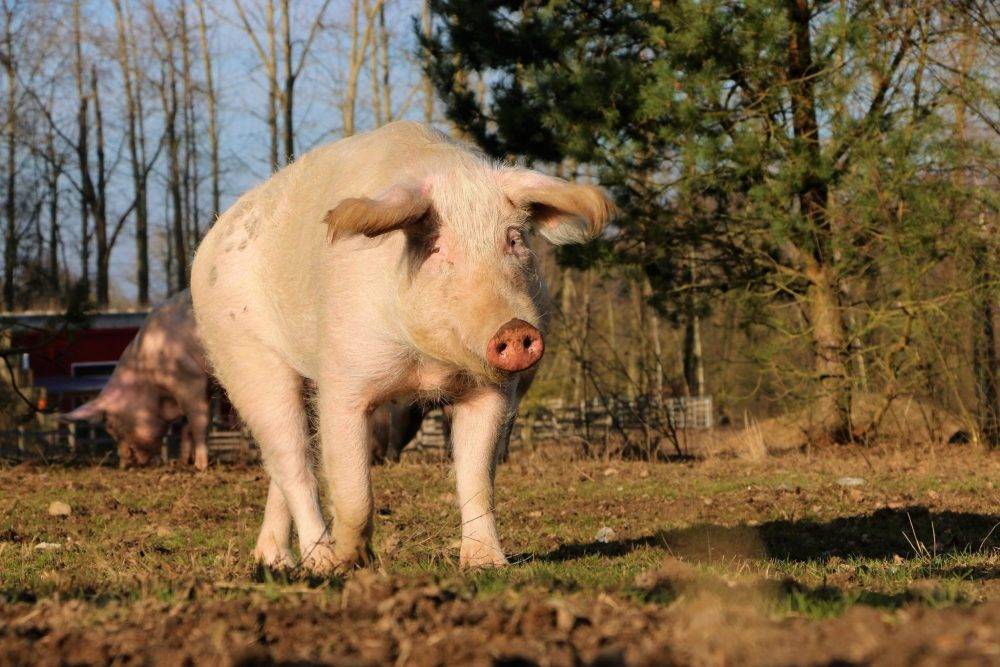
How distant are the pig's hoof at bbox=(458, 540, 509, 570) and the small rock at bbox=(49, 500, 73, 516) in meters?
4.17

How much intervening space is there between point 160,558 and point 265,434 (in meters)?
0.82

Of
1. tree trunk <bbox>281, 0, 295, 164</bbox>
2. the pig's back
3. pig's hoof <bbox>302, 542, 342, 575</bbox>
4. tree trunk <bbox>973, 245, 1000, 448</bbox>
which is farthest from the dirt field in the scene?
tree trunk <bbox>281, 0, 295, 164</bbox>

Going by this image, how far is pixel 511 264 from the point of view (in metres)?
4.78

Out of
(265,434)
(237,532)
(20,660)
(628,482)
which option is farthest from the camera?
(628,482)

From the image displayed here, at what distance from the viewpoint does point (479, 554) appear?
17.1ft

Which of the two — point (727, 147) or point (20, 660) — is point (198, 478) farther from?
point (20, 660)

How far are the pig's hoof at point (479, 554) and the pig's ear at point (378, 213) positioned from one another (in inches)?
56.3

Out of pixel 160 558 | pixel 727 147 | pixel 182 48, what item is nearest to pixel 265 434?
pixel 160 558

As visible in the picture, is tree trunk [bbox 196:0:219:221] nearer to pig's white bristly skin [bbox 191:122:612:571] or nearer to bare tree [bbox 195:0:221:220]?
bare tree [bbox 195:0:221:220]

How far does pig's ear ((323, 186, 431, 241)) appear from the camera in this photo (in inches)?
181

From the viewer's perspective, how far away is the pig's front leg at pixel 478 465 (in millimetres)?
5246

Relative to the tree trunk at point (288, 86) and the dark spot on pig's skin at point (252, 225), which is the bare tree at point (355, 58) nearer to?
the tree trunk at point (288, 86)

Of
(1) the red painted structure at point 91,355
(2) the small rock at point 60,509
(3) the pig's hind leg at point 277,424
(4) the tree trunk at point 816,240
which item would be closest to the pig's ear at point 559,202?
(3) the pig's hind leg at point 277,424

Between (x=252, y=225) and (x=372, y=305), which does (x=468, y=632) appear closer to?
(x=372, y=305)
